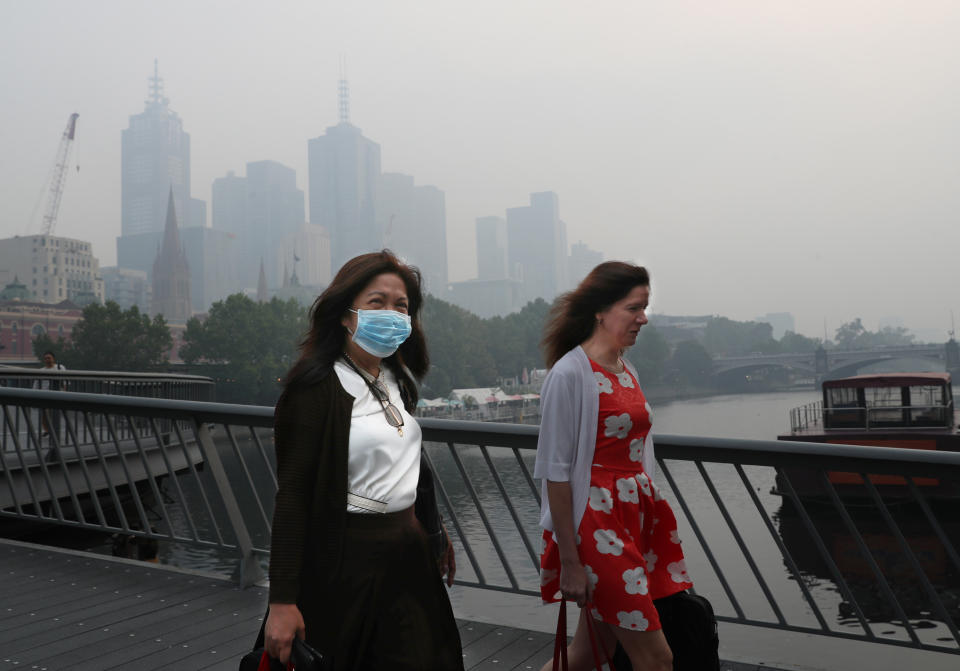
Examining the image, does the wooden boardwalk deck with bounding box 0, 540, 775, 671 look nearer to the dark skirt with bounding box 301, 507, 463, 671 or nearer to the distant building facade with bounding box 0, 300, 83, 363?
the dark skirt with bounding box 301, 507, 463, 671

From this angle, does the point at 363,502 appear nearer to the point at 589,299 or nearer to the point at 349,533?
the point at 349,533

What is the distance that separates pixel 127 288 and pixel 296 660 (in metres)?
180

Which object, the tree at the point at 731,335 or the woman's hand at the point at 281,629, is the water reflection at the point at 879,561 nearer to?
the woman's hand at the point at 281,629

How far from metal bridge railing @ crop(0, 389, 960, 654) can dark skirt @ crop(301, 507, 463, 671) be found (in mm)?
1592

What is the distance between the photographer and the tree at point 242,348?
234ft

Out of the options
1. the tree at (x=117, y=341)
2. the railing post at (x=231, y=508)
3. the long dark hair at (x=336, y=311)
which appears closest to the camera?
the long dark hair at (x=336, y=311)

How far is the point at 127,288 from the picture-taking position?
166500mm

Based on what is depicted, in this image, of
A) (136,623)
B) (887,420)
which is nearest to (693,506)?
(887,420)

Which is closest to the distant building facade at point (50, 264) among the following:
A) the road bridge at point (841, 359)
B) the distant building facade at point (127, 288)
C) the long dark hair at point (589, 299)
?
the distant building facade at point (127, 288)

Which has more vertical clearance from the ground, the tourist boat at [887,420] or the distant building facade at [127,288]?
the distant building facade at [127,288]

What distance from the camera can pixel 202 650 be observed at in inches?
151

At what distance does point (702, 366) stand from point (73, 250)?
103 metres

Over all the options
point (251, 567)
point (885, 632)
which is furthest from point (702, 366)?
point (251, 567)

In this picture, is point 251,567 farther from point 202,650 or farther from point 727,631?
point 727,631
